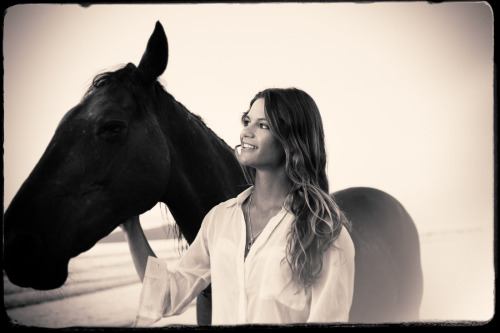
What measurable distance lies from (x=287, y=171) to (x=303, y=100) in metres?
0.16

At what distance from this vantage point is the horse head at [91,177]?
94 centimetres

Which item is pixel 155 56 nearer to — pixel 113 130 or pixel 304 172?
pixel 113 130

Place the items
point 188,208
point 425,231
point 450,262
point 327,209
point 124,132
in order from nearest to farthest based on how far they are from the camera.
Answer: point 327,209
point 124,132
point 188,208
point 450,262
point 425,231

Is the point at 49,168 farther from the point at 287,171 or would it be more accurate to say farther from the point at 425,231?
the point at 425,231

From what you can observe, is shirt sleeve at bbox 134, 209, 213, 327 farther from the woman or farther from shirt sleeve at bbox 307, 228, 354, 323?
shirt sleeve at bbox 307, 228, 354, 323

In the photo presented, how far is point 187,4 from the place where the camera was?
125 cm

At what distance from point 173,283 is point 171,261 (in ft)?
2.35

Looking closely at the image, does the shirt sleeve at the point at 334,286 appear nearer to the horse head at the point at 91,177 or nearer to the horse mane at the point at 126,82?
the horse head at the point at 91,177

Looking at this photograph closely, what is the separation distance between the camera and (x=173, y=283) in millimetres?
966

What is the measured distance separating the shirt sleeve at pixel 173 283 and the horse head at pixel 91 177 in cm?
17

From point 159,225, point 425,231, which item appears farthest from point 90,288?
point 425,231

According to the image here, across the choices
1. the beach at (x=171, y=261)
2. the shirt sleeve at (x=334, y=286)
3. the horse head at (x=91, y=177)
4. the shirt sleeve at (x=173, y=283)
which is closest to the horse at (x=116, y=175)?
the horse head at (x=91, y=177)

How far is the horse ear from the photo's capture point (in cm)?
107

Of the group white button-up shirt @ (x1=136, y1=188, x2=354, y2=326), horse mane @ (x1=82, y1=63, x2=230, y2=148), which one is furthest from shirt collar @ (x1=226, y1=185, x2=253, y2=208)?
horse mane @ (x1=82, y1=63, x2=230, y2=148)
